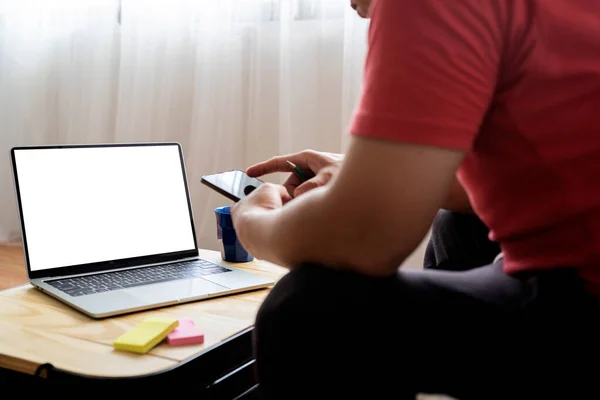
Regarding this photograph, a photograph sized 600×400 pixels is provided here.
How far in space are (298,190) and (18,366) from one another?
387 mm

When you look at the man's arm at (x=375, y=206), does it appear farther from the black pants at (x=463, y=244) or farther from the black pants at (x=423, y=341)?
the black pants at (x=463, y=244)

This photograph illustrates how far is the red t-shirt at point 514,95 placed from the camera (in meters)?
0.50

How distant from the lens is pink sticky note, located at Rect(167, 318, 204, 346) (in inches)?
29.1

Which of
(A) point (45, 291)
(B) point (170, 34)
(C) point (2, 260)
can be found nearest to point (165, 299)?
(A) point (45, 291)

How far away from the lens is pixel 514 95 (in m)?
0.54

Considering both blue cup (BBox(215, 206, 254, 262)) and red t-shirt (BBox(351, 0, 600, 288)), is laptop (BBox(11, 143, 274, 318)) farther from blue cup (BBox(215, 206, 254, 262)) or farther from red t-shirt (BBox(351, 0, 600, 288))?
red t-shirt (BBox(351, 0, 600, 288))

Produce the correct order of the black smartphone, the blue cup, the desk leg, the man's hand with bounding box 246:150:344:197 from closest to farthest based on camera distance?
the desk leg < the man's hand with bounding box 246:150:344:197 < the black smartphone < the blue cup

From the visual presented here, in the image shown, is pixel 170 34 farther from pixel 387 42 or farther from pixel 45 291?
pixel 387 42

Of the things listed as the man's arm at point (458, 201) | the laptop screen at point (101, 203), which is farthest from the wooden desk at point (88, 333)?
the man's arm at point (458, 201)

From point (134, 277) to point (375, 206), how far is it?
62 cm

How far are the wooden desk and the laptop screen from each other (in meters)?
0.11

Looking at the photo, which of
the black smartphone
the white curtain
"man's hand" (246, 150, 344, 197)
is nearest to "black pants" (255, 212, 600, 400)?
"man's hand" (246, 150, 344, 197)

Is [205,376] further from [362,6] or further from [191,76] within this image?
[191,76]

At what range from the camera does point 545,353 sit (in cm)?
52
